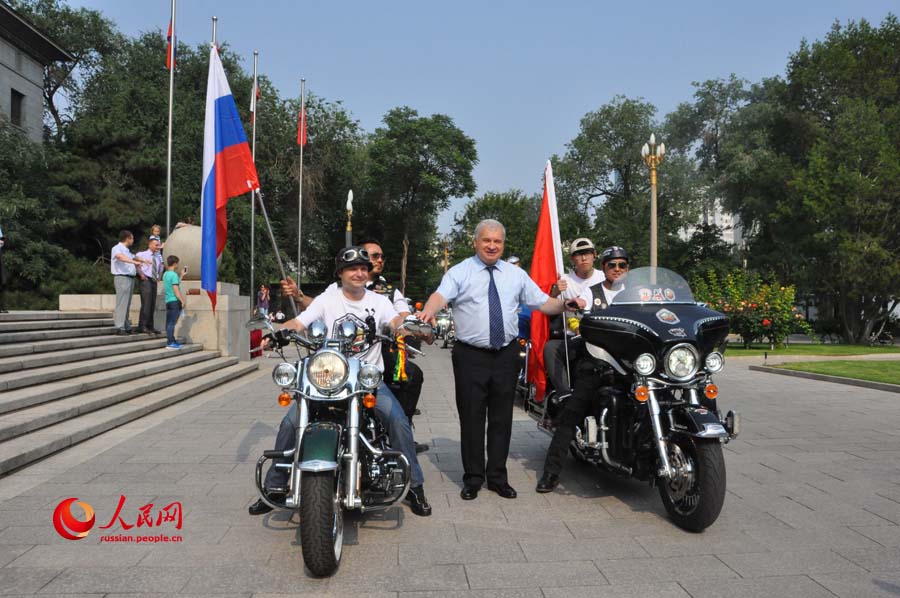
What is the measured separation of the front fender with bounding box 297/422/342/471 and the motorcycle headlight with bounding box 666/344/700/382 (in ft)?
6.91

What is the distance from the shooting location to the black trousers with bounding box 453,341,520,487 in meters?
5.12

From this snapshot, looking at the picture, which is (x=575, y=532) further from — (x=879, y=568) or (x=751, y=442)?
(x=751, y=442)

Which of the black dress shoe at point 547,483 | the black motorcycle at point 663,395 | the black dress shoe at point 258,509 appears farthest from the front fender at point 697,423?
the black dress shoe at point 258,509

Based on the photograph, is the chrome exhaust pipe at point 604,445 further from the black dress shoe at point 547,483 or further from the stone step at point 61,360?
the stone step at point 61,360

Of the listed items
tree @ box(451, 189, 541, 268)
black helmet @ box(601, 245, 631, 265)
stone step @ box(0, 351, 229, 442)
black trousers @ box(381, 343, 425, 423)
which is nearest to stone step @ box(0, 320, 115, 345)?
stone step @ box(0, 351, 229, 442)

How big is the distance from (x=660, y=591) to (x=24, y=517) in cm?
392

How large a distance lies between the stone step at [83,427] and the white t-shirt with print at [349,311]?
2.98m

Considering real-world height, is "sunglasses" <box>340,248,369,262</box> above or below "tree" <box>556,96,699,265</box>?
below

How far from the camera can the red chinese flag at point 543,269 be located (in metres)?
6.31

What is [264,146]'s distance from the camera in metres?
38.6

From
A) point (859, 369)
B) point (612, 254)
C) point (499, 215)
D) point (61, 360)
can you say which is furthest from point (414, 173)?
point (612, 254)

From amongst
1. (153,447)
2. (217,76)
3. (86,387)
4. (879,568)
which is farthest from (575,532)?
(86,387)

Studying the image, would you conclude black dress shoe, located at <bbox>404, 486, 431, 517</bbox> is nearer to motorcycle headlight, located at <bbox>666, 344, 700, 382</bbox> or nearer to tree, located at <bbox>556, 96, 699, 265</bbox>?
motorcycle headlight, located at <bbox>666, 344, 700, 382</bbox>

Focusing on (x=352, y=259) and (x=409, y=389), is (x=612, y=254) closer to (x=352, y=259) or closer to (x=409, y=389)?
(x=409, y=389)
